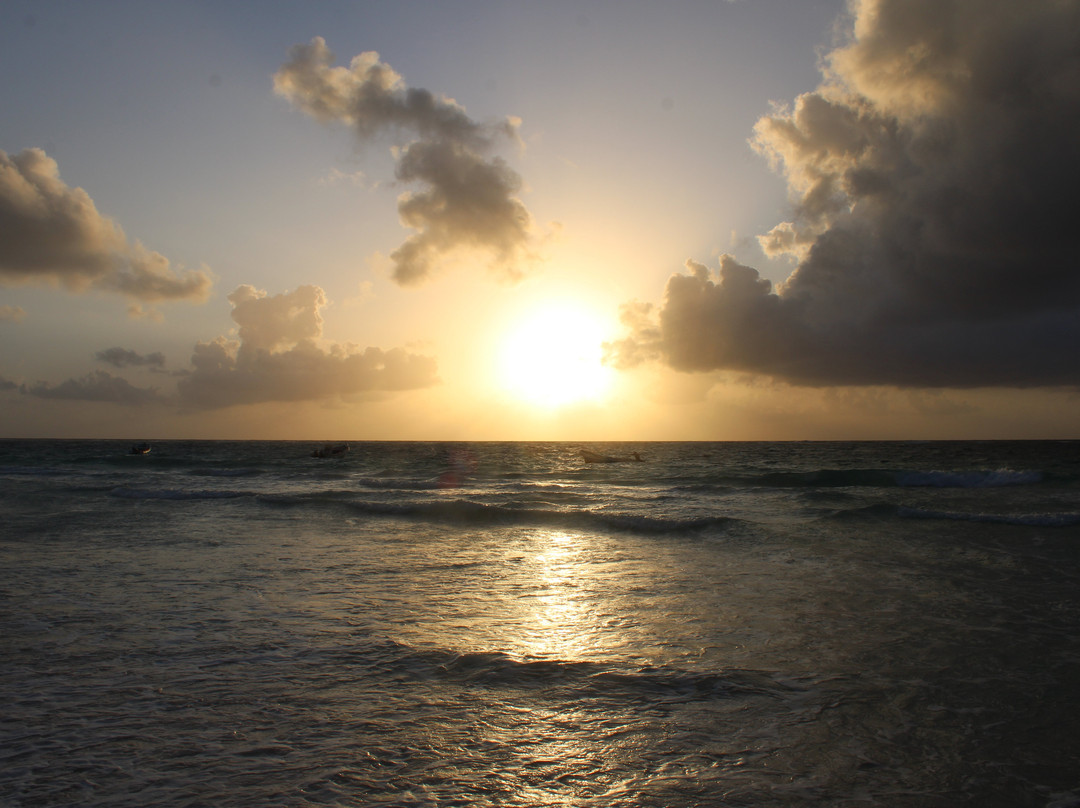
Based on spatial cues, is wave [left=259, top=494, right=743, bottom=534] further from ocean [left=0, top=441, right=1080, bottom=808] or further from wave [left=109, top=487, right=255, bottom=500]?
ocean [left=0, top=441, right=1080, bottom=808]

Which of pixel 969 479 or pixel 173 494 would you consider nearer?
pixel 173 494

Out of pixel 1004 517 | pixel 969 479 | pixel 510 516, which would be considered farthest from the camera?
pixel 969 479

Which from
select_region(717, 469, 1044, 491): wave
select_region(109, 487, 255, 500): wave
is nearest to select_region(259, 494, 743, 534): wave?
select_region(109, 487, 255, 500): wave

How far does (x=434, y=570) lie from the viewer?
1367cm

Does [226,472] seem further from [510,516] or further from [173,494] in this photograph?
[510,516]

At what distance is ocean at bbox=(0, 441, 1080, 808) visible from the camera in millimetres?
4930

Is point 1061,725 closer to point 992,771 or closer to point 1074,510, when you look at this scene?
point 992,771

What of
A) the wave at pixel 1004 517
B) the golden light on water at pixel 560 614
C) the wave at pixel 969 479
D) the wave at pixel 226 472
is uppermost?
the golden light on water at pixel 560 614

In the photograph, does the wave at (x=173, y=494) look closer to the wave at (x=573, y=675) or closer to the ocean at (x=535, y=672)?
the ocean at (x=535, y=672)

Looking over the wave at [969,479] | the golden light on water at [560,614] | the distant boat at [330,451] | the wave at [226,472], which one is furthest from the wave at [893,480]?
the distant boat at [330,451]

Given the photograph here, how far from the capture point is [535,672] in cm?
739

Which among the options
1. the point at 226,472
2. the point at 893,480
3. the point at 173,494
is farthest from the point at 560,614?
the point at 226,472

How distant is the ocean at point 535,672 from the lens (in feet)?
16.2

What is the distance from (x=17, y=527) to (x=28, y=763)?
18736mm
